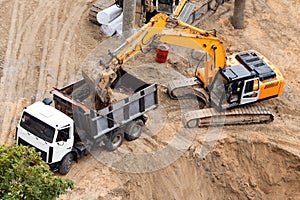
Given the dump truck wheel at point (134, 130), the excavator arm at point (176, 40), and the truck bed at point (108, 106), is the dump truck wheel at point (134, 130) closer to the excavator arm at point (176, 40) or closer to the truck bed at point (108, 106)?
the truck bed at point (108, 106)

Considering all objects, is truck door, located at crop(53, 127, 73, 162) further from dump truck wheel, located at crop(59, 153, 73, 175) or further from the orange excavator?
the orange excavator

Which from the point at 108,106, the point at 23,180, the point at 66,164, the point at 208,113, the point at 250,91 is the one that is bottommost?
the point at 208,113

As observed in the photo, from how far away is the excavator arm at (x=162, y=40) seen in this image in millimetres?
17750

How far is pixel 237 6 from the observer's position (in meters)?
26.5

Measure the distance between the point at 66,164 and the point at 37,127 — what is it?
1.52 metres

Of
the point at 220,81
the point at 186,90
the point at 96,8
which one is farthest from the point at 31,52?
the point at 220,81

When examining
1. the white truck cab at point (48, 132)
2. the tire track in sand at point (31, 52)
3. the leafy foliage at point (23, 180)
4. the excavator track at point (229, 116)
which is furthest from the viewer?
the tire track in sand at point (31, 52)

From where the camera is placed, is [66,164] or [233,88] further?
[233,88]

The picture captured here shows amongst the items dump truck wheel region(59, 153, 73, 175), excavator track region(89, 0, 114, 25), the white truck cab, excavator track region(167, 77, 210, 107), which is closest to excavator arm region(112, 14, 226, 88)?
excavator track region(167, 77, 210, 107)

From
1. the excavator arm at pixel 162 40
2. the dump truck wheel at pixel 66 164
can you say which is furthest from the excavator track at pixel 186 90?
the dump truck wheel at pixel 66 164

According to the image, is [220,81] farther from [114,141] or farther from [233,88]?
[114,141]

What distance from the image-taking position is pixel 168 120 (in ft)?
67.5

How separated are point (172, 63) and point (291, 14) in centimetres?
846

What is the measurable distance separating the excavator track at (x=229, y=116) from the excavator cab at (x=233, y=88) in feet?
0.91
